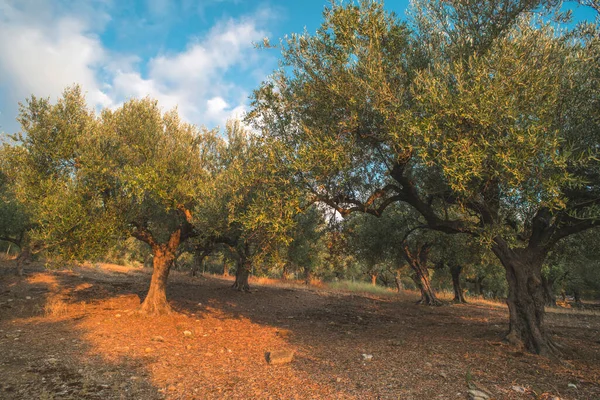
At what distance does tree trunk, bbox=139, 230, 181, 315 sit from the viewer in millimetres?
15875

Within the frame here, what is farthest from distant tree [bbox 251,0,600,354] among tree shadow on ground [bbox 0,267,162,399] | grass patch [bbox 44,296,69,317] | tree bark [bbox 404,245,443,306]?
tree bark [bbox 404,245,443,306]

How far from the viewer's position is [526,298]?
11281 mm

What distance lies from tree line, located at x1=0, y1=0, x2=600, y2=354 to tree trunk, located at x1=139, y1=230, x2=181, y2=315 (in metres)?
0.07

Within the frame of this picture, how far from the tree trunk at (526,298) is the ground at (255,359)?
614 mm

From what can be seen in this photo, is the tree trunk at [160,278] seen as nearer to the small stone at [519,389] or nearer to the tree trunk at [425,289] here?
the small stone at [519,389]

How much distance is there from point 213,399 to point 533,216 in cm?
1210

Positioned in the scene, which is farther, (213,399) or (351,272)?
(351,272)

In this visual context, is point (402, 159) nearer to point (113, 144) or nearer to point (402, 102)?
point (402, 102)

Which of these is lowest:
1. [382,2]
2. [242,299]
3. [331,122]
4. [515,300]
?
[242,299]

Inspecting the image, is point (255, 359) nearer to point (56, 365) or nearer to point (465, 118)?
point (56, 365)

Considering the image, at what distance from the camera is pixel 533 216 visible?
11883 millimetres

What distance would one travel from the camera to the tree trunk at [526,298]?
1091 centimetres

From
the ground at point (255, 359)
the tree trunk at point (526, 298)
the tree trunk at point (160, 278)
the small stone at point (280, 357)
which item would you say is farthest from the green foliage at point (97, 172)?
the tree trunk at point (526, 298)

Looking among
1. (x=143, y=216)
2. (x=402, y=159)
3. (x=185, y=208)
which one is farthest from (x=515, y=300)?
(x=143, y=216)
